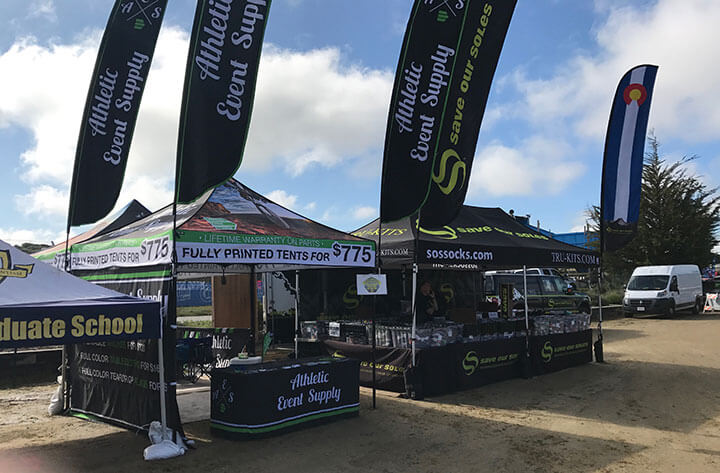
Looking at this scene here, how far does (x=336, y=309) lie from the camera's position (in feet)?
43.5

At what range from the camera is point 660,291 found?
824 inches

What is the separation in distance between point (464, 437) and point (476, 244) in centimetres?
337

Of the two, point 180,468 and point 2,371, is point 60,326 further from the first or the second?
point 2,371

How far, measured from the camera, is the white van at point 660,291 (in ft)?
68.5

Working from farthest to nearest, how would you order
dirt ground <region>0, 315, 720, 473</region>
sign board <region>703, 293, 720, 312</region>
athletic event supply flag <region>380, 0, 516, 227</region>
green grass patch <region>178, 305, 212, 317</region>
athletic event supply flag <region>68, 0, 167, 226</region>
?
green grass patch <region>178, 305, 212, 317</region> → sign board <region>703, 293, 720, 312</region> → athletic event supply flag <region>380, 0, 516, 227</region> → athletic event supply flag <region>68, 0, 167, 226</region> → dirt ground <region>0, 315, 720, 473</region>

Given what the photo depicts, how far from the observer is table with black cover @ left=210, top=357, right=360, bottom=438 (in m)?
6.02

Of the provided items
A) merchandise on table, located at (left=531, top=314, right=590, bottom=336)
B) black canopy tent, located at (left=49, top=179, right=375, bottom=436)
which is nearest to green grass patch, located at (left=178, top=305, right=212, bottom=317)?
merchandise on table, located at (left=531, top=314, right=590, bottom=336)

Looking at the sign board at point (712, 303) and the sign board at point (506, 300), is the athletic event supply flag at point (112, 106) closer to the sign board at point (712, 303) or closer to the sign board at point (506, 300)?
the sign board at point (506, 300)

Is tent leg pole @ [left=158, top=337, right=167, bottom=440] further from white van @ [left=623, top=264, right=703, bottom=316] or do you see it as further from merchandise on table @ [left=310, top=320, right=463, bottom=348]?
white van @ [left=623, top=264, right=703, bottom=316]

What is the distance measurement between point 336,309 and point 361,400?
5341 mm

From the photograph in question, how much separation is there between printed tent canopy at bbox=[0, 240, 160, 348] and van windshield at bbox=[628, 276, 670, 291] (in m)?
20.9

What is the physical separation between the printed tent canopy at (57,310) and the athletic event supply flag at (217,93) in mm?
1323

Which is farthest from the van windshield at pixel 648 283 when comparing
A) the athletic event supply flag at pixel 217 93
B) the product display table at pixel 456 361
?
the athletic event supply flag at pixel 217 93

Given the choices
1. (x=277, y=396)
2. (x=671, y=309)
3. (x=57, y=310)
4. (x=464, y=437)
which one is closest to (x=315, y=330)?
(x=277, y=396)
